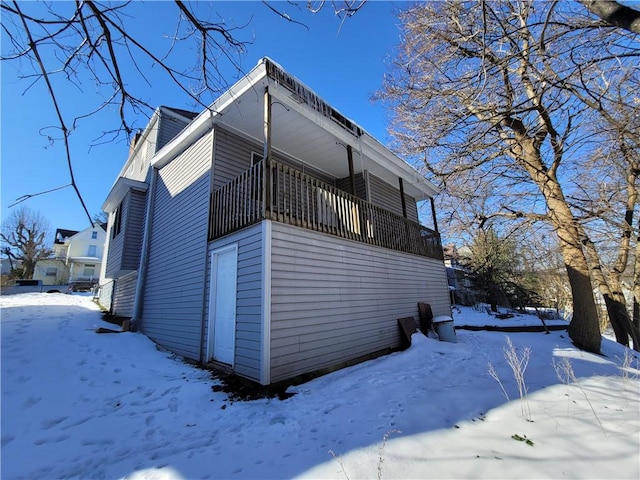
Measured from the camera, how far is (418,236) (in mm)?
10008

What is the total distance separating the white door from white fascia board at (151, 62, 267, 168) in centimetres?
272

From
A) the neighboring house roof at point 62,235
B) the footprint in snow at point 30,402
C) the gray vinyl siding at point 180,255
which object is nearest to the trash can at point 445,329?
the gray vinyl siding at point 180,255

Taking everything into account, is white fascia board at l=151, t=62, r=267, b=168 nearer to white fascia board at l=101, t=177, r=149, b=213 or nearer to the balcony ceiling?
the balcony ceiling

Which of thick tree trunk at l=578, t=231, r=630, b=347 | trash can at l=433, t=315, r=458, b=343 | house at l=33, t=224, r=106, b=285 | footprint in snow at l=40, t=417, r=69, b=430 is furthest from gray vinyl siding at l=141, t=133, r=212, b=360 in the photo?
house at l=33, t=224, r=106, b=285

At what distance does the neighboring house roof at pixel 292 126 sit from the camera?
5.51 m

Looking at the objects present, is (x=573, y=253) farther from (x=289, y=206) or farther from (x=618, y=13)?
(x=289, y=206)

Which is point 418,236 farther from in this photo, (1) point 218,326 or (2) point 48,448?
(2) point 48,448

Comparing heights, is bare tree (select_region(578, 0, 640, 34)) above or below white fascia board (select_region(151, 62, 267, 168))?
below

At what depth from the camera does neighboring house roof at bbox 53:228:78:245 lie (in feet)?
129

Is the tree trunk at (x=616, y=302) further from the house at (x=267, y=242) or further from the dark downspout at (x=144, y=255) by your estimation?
the dark downspout at (x=144, y=255)

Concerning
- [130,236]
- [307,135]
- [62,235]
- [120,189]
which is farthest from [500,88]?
[62,235]

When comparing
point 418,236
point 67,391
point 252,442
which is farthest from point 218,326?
point 418,236

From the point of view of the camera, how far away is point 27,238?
25844 mm

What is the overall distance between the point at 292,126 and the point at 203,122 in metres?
2.09
